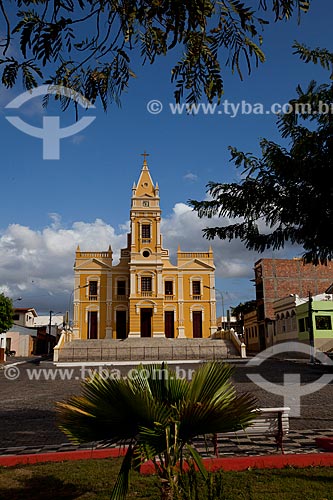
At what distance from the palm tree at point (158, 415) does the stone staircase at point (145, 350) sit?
29.9 meters

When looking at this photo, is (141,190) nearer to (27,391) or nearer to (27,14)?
(27,391)

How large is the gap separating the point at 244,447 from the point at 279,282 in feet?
148

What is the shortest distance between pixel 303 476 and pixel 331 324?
35.2m

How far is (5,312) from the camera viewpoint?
33.3 m

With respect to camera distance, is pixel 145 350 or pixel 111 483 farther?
pixel 145 350

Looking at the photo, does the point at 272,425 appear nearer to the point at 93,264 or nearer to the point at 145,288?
the point at 145,288

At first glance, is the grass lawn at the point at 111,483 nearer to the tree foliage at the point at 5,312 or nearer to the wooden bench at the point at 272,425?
the wooden bench at the point at 272,425

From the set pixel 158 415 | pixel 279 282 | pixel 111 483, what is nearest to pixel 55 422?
pixel 111 483

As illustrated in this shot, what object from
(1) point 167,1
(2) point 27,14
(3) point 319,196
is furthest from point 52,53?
(3) point 319,196

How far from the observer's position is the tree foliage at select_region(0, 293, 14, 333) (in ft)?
109

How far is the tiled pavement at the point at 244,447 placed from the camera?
7137 mm

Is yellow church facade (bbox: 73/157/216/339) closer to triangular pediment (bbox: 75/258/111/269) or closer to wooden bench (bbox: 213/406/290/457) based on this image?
triangular pediment (bbox: 75/258/111/269)

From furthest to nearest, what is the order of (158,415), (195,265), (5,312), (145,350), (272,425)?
(195,265) → (145,350) → (5,312) → (272,425) → (158,415)

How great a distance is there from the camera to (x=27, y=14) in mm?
3398
